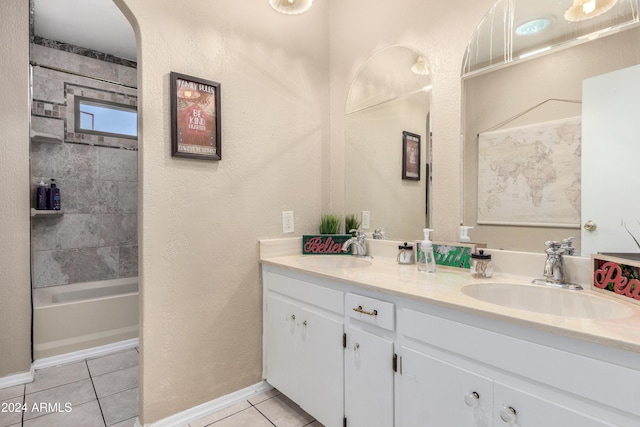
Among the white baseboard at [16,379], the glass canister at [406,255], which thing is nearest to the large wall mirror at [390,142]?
the glass canister at [406,255]

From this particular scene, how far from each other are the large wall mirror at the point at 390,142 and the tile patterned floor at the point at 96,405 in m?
1.21

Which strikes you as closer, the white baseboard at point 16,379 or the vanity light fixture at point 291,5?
the vanity light fixture at point 291,5

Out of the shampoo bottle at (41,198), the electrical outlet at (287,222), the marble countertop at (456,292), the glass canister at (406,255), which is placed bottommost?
the marble countertop at (456,292)

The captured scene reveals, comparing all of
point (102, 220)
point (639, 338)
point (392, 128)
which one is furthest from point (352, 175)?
point (102, 220)

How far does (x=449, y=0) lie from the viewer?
1641 millimetres

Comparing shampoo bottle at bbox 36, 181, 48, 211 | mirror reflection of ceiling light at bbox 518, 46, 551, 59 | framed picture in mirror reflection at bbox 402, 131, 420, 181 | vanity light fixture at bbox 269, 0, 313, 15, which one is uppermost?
vanity light fixture at bbox 269, 0, 313, 15

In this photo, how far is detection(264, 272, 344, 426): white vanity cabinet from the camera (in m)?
1.48

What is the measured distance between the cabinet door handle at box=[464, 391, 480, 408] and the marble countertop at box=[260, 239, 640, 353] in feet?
0.85

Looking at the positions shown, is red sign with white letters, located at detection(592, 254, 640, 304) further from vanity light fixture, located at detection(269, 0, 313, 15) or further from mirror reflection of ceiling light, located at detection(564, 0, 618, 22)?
vanity light fixture, located at detection(269, 0, 313, 15)

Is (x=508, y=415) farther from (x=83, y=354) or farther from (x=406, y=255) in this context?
(x=83, y=354)

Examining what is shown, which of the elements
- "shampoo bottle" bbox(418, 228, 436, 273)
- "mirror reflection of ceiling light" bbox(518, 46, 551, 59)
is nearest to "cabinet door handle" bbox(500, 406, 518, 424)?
"shampoo bottle" bbox(418, 228, 436, 273)

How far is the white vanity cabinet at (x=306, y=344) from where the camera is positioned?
148 cm

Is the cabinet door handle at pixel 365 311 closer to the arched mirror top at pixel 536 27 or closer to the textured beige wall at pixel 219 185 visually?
the textured beige wall at pixel 219 185

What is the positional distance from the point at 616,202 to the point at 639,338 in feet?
2.22
